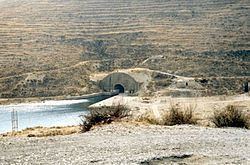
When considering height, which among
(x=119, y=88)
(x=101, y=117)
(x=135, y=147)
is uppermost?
(x=135, y=147)

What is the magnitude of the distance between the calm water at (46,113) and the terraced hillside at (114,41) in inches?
339

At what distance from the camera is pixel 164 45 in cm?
9744

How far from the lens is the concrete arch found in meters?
83.2

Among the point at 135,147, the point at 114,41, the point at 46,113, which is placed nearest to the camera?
the point at 135,147

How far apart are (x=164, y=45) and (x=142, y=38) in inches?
250

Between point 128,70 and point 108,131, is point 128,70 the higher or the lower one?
the lower one

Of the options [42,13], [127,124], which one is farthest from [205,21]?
[127,124]

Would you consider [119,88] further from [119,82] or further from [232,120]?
[232,120]

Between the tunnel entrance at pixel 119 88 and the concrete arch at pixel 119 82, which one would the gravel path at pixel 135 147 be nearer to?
the concrete arch at pixel 119 82

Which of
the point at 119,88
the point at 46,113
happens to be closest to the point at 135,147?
the point at 46,113

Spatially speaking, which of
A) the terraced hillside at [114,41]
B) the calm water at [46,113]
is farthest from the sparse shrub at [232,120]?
the terraced hillside at [114,41]

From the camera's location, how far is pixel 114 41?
4048 inches

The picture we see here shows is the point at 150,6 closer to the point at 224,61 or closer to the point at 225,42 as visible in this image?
the point at 225,42

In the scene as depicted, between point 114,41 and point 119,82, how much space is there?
20.2 metres
